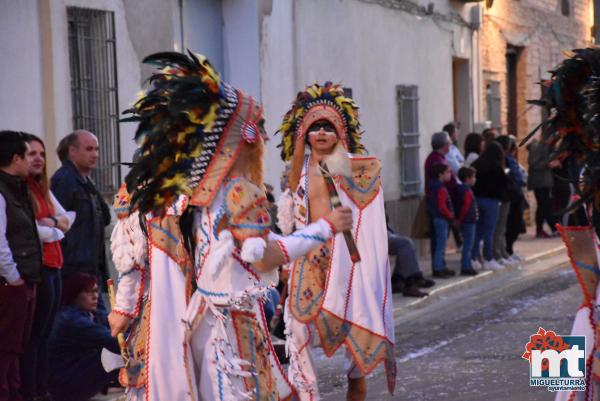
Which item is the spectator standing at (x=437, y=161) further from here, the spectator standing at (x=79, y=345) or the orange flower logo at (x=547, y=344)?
the orange flower logo at (x=547, y=344)

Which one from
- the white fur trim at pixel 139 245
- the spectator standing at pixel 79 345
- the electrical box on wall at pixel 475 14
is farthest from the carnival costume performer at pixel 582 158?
the electrical box on wall at pixel 475 14

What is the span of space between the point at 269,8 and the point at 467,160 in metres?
5.05

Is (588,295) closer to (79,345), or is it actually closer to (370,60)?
(79,345)

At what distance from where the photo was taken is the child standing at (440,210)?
53.0 ft

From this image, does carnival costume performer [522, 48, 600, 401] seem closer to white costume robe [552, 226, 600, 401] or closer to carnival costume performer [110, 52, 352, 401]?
white costume robe [552, 226, 600, 401]

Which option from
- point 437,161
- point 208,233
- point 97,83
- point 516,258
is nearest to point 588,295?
point 208,233

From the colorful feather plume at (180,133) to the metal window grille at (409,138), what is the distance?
13.2 m

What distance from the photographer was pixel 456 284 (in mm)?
15930

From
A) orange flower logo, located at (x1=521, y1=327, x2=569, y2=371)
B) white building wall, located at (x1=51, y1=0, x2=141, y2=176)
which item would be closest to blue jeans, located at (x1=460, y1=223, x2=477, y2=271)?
white building wall, located at (x1=51, y1=0, x2=141, y2=176)

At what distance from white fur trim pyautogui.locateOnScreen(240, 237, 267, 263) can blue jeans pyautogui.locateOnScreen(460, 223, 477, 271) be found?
11195 mm

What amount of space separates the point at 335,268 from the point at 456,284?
7535mm

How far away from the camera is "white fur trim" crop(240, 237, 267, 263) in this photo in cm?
566

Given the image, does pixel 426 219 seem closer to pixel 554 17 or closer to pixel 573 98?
pixel 573 98

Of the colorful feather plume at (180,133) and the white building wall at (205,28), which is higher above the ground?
the white building wall at (205,28)
